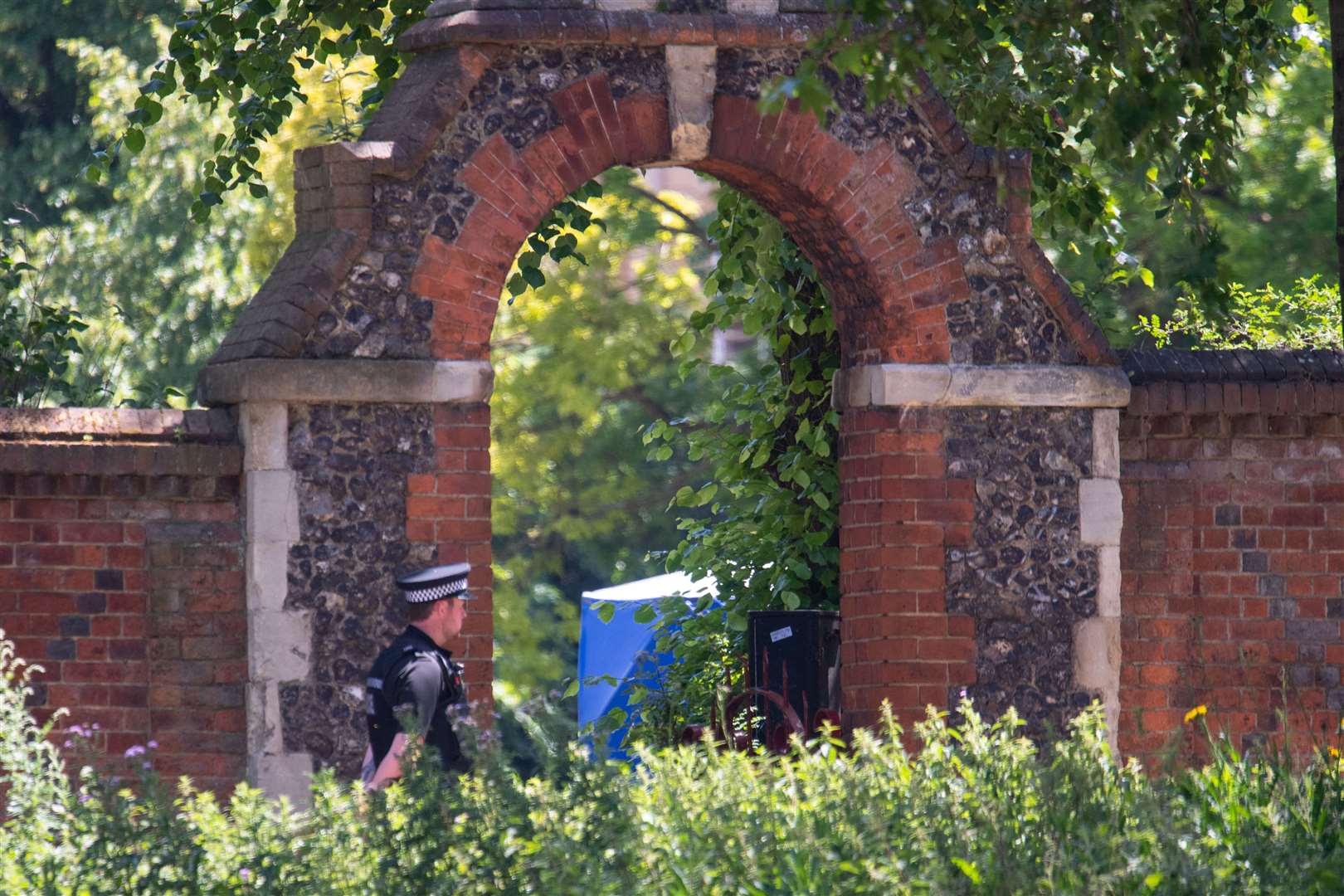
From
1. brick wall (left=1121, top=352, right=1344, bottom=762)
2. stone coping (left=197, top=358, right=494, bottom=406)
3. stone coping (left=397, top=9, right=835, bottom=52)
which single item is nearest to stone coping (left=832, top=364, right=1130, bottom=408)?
brick wall (left=1121, top=352, right=1344, bottom=762)

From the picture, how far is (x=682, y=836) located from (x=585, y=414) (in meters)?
17.5

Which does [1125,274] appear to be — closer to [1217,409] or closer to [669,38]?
[1217,409]

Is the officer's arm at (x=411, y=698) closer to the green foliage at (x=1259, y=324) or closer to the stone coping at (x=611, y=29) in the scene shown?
the stone coping at (x=611, y=29)

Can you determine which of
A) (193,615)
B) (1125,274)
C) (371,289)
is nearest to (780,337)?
(1125,274)

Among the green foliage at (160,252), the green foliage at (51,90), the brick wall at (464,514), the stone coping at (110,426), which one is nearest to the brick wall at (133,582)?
the stone coping at (110,426)

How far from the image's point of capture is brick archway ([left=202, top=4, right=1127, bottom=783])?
7.67 m

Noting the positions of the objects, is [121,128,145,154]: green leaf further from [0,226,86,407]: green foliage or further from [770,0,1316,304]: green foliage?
[770,0,1316,304]: green foliage

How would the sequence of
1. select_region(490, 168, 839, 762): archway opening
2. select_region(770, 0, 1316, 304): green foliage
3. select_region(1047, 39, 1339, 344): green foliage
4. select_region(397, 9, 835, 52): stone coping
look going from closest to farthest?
select_region(770, 0, 1316, 304): green foliage, select_region(397, 9, 835, 52): stone coping, select_region(1047, 39, 1339, 344): green foliage, select_region(490, 168, 839, 762): archway opening

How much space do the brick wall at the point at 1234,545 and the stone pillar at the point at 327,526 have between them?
2.91 metres

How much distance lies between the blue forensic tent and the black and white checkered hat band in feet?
15.5

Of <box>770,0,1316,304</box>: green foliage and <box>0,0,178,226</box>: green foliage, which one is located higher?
<box>0,0,178,226</box>: green foliage

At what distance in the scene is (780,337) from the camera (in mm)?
9711

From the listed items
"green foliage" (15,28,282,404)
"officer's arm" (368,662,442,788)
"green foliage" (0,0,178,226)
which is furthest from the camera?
"green foliage" (0,0,178,226)

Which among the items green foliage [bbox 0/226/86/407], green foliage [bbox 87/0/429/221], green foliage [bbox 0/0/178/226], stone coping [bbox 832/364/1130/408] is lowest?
stone coping [bbox 832/364/1130/408]
